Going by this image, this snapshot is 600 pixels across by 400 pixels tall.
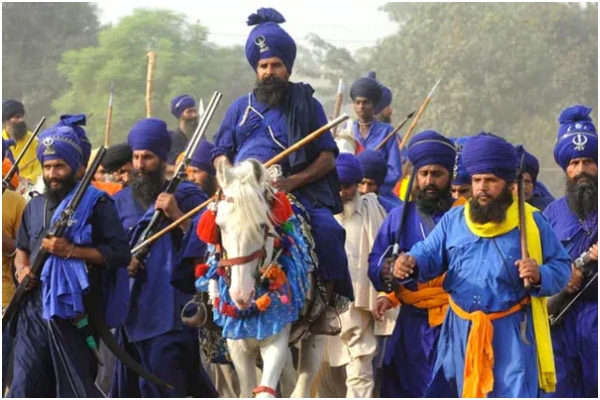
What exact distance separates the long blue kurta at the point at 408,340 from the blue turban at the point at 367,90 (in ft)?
18.4

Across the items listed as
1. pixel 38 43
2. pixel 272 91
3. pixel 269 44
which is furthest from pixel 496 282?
pixel 38 43

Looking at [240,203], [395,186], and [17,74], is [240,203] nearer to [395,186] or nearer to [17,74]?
[395,186]

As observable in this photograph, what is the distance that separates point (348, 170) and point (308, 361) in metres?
2.90

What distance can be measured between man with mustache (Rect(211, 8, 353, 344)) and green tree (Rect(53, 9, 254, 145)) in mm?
27866

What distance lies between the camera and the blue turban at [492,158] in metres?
11.3

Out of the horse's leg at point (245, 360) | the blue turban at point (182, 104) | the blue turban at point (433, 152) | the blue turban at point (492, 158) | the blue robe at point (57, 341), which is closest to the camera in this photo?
the blue turban at point (492, 158)

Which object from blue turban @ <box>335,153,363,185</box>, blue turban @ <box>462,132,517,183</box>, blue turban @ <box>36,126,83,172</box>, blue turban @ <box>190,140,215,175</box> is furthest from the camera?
blue turban @ <box>190,140,215,175</box>

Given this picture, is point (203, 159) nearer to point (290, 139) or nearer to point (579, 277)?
point (290, 139)

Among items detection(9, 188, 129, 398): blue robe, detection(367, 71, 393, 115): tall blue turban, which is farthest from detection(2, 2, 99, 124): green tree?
detection(9, 188, 129, 398): blue robe

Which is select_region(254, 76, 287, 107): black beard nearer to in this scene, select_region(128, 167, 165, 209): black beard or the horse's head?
the horse's head

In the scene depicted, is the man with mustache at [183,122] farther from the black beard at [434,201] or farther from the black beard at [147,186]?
the black beard at [434,201]

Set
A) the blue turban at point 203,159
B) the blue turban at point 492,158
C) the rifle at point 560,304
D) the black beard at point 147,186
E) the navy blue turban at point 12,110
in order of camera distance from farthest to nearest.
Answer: the navy blue turban at point 12,110 → the blue turban at point 203,159 → the black beard at point 147,186 → the rifle at point 560,304 → the blue turban at point 492,158

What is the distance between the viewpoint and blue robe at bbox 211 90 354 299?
1220 centimetres

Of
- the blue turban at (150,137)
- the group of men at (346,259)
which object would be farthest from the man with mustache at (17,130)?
the blue turban at (150,137)
